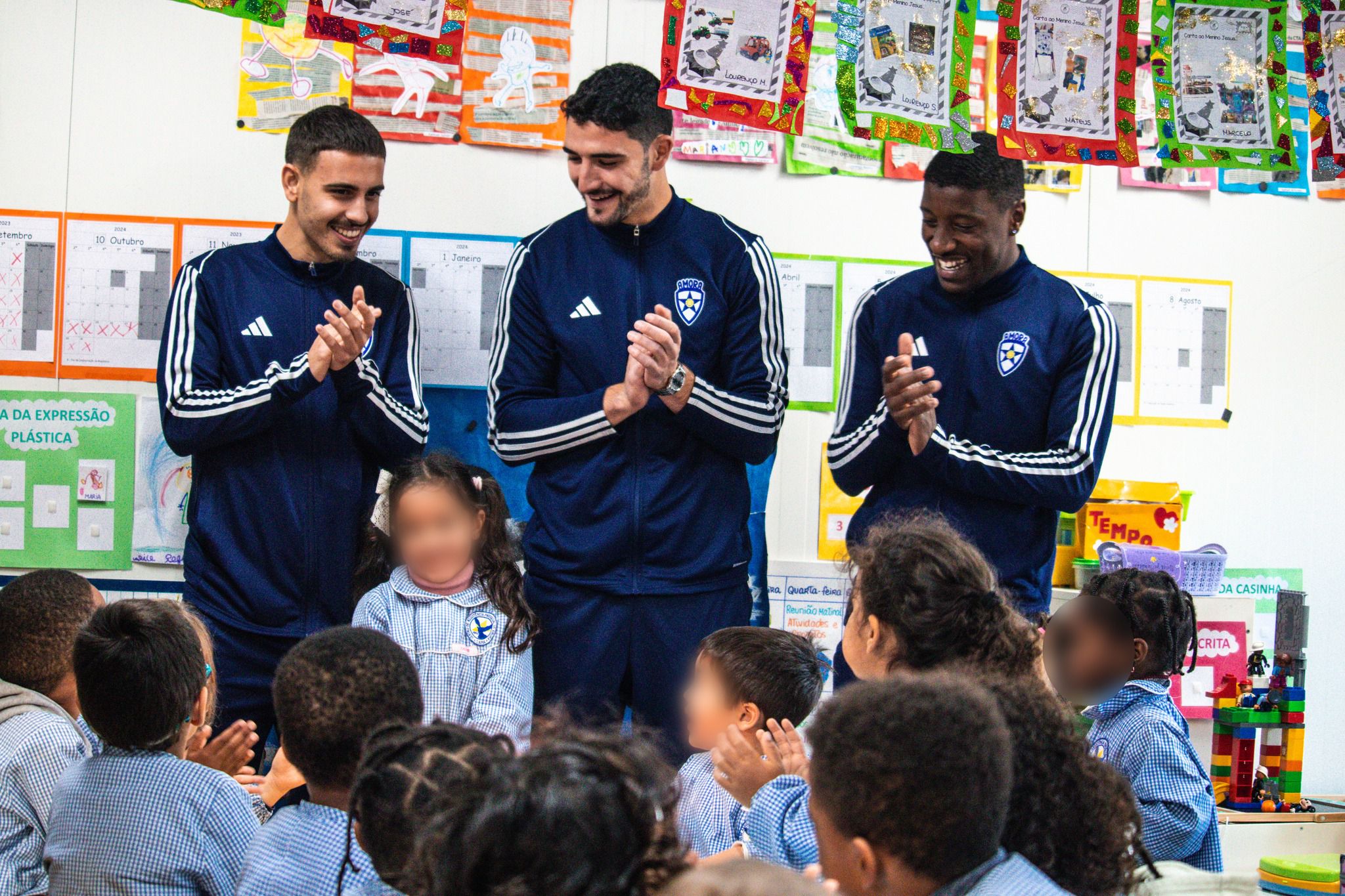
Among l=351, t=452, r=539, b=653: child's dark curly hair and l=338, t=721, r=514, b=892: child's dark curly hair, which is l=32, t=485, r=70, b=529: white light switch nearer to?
l=351, t=452, r=539, b=653: child's dark curly hair

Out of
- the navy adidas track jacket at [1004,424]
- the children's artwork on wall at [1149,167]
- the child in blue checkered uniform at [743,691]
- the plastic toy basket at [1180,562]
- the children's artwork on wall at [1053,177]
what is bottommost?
the child in blue checkered uniform at [743,691]

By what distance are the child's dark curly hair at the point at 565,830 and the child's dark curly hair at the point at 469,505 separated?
5.79ft

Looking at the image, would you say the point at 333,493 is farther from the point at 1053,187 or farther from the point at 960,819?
the point at 1053,187

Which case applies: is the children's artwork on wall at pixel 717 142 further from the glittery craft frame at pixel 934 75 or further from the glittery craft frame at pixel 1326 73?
the glittery craft frame at pixel 1326 73

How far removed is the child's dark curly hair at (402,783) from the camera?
1373 mm

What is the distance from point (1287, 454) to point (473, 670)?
2.59 m

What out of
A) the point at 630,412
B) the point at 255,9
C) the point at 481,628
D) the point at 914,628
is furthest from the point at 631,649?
the point at 255,9

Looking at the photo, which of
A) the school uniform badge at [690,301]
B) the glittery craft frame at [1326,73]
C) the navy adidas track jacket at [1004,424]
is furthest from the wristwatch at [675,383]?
the glittery craft frame at [1326,73]

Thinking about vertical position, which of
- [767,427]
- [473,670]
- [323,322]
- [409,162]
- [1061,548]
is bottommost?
[473,670]

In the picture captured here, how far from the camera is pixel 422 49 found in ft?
8.92

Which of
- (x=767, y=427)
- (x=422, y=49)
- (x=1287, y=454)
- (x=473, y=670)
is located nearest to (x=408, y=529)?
(x=473, y=670)

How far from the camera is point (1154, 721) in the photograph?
238 centimetres

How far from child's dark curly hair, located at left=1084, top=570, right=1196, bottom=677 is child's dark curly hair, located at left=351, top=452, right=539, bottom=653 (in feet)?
4.30

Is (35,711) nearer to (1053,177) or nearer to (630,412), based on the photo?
(630,412)
